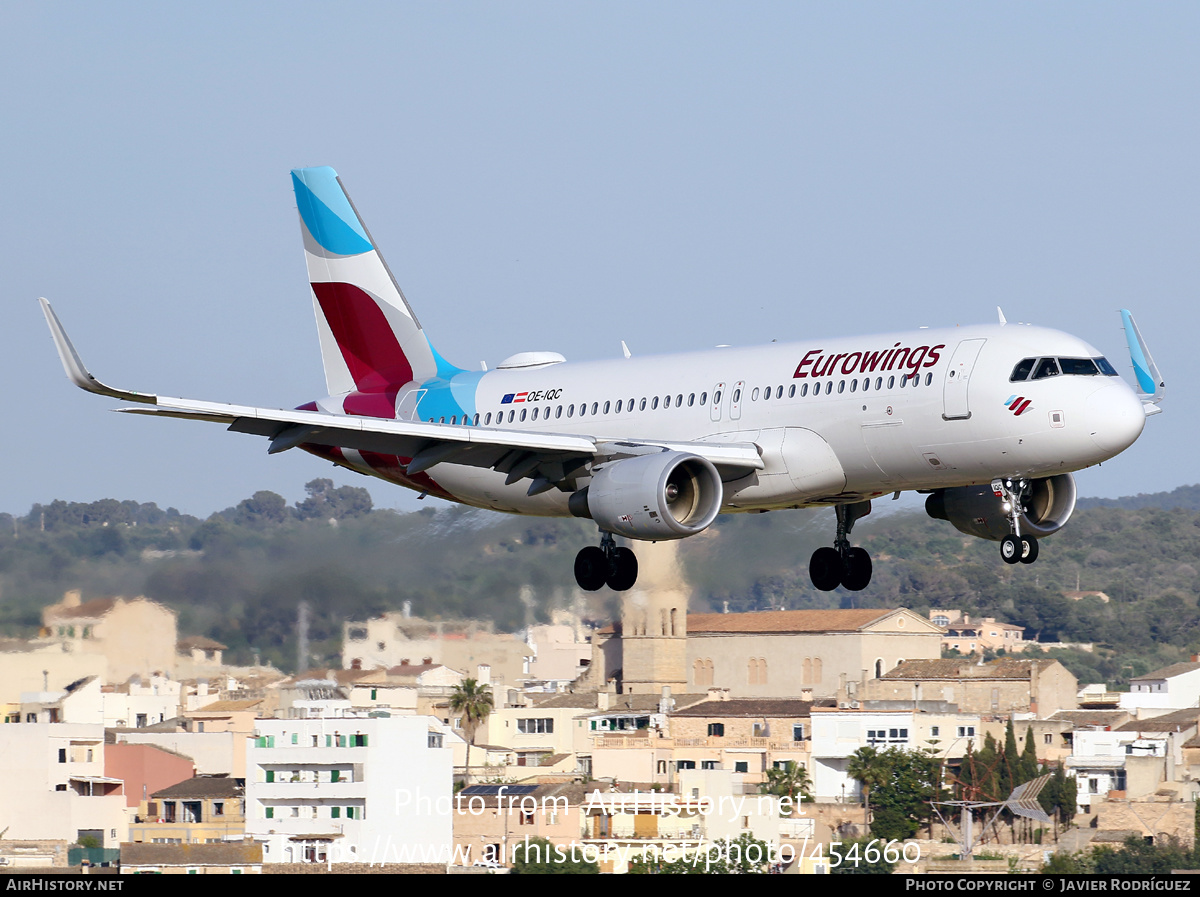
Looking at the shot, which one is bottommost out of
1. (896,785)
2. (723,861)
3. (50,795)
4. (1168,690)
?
(723,861)

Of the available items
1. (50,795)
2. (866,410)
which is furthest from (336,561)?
(50,795)

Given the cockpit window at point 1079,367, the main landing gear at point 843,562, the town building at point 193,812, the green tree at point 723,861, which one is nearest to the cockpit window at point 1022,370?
the cockpit window at point 1079,367

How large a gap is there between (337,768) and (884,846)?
88.8 feet

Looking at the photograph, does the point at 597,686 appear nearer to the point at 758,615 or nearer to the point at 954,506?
the point at 758,615

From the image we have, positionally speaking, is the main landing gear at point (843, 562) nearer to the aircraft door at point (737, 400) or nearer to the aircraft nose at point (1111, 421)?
the aircraft door at point (737, 400)

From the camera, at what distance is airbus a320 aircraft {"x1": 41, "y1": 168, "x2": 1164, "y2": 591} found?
→ 105ft

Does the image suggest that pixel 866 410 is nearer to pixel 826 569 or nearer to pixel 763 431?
pixel 763 431

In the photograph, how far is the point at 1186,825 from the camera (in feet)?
278

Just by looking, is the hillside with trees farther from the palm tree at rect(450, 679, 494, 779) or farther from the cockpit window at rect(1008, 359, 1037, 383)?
the palm tree at rect(450, 679, 494, 779)

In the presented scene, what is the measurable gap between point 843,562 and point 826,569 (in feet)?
1.24

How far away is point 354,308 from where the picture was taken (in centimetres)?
4459

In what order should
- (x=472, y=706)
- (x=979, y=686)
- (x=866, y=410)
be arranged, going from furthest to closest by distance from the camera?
(x=979, y=686)
(x=472, y=706)
(x=866, y=410)

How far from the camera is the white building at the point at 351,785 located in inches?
2913

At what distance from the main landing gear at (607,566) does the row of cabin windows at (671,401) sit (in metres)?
2.53
